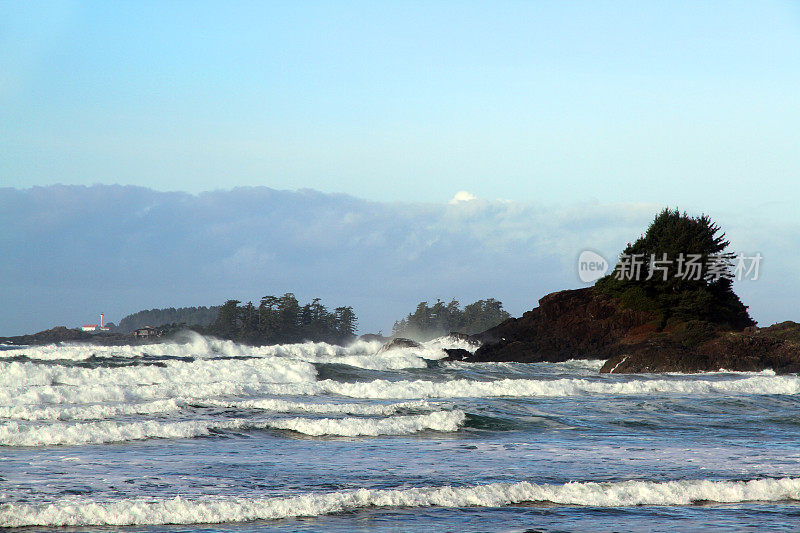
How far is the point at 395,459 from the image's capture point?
1160cm

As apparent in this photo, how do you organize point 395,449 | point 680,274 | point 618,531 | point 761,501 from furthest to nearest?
point 680,274
point 395,449
point 761,501
point 618,531

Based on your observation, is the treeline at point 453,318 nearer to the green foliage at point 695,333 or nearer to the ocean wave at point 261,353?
Answer: the ocean wave at point 261,353

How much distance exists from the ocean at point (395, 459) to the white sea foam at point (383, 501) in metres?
0.02

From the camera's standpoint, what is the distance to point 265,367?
2803 centimetres

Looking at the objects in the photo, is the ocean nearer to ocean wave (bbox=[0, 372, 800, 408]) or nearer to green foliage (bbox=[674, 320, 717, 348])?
ocean wave (bbox=[0, 372, 800, 408])

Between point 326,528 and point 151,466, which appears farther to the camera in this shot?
point 151,466

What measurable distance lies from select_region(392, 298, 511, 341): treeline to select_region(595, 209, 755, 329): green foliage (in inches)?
1800

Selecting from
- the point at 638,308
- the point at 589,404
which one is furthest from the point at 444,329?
the point at 589,404

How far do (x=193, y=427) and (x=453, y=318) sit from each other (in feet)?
279

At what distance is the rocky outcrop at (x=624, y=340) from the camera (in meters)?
36.5

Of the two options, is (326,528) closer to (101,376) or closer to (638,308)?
(101,376)

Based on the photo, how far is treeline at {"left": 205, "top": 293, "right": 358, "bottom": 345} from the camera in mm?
78688

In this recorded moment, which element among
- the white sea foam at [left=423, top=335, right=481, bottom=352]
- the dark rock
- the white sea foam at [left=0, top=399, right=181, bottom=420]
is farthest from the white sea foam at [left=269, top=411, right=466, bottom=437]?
the white sea foam at [left=423, top=335, right=481, bottom=352]

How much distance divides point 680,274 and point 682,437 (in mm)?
35920
